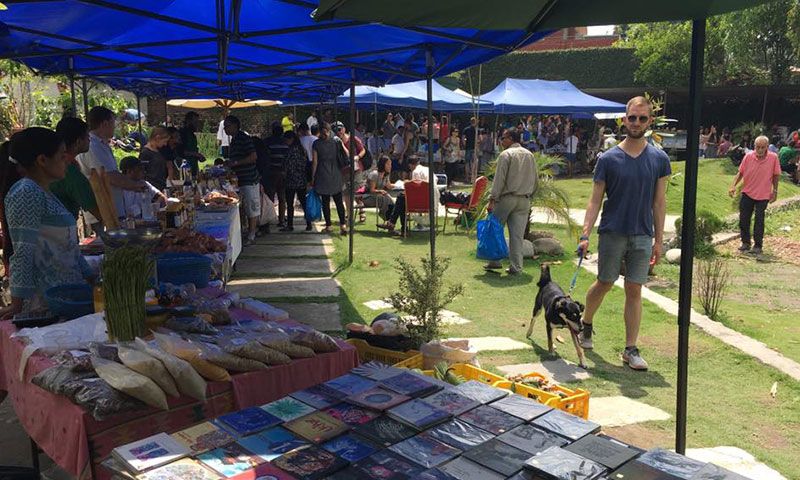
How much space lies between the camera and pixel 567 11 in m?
2.64

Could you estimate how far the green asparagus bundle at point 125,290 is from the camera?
2697mm

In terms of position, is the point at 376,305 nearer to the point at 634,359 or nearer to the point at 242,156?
the point at 634,359

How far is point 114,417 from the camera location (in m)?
2.39

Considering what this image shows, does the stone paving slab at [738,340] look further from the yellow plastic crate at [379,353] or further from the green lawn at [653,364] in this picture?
the yellow plastic crate at [379,353]

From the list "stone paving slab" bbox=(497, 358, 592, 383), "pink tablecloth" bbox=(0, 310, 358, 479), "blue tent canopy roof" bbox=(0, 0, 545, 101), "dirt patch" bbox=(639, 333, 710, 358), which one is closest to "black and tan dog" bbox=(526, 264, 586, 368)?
"stone paving slab" bbox=(497, 358, 592, 383)

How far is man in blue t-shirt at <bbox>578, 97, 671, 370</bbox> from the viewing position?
479cm

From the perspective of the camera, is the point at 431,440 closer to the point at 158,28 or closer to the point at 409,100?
the point at 158,28

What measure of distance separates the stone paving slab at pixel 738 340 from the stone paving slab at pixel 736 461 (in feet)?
5.24

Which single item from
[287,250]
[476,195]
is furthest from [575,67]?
[287,250]

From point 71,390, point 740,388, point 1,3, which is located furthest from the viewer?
point 740,388

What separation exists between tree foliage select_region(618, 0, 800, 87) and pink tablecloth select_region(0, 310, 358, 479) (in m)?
28.7

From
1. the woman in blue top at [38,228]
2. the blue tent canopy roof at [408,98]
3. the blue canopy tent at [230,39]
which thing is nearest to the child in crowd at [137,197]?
the blue canopy tent at [230,39]

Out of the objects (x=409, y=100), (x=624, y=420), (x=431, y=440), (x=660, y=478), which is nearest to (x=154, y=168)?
(x=624, y=420)

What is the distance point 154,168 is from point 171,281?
5.06m
